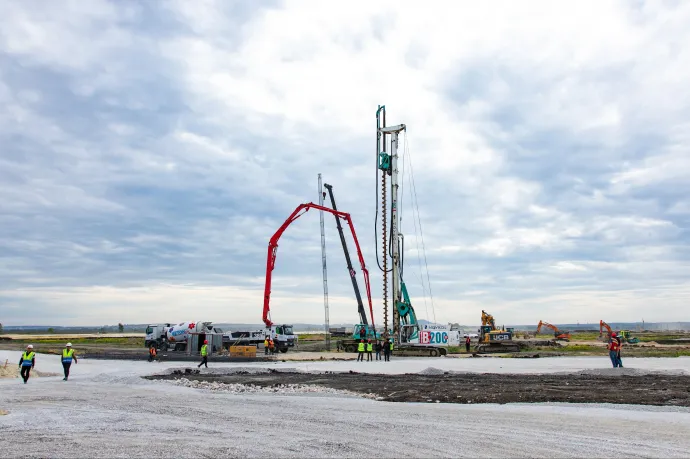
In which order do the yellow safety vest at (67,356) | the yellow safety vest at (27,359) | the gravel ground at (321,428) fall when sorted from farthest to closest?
the yellow safety vest at (67,356)
the yellow safety vest at (27,359)
the gravel ground at (321,428)

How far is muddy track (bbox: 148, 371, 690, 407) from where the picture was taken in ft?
62.4

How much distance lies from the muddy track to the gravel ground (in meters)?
1.45

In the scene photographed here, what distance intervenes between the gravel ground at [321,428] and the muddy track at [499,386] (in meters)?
1.45

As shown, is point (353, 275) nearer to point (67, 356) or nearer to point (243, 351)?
point (243, 351)

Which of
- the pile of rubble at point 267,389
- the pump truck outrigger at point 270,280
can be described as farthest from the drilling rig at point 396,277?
the pile of rubble at point 267,389

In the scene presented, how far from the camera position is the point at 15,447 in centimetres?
1188

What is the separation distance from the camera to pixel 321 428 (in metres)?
14.2

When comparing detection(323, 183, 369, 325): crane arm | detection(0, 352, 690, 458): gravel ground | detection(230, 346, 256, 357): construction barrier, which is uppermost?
detection(323, 183, 369, 325): crane arm

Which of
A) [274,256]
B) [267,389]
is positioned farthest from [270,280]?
[267,389]

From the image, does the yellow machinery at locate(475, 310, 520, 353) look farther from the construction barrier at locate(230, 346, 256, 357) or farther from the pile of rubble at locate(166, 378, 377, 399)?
the pile of rubble at locate(166, 378, 377, 399)

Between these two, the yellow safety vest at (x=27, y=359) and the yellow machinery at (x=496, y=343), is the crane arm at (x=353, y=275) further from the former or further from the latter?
the yellow safety vest at (x=27, y=359)

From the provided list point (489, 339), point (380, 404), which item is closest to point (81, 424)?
point (380, 404)

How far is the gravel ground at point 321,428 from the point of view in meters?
11.6

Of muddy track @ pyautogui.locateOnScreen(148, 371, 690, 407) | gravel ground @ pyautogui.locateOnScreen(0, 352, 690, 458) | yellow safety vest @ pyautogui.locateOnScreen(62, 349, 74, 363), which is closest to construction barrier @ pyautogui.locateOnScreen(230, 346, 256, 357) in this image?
muddy track @ pyautogui.locateOnScreen(148, 371, 690, 407)
